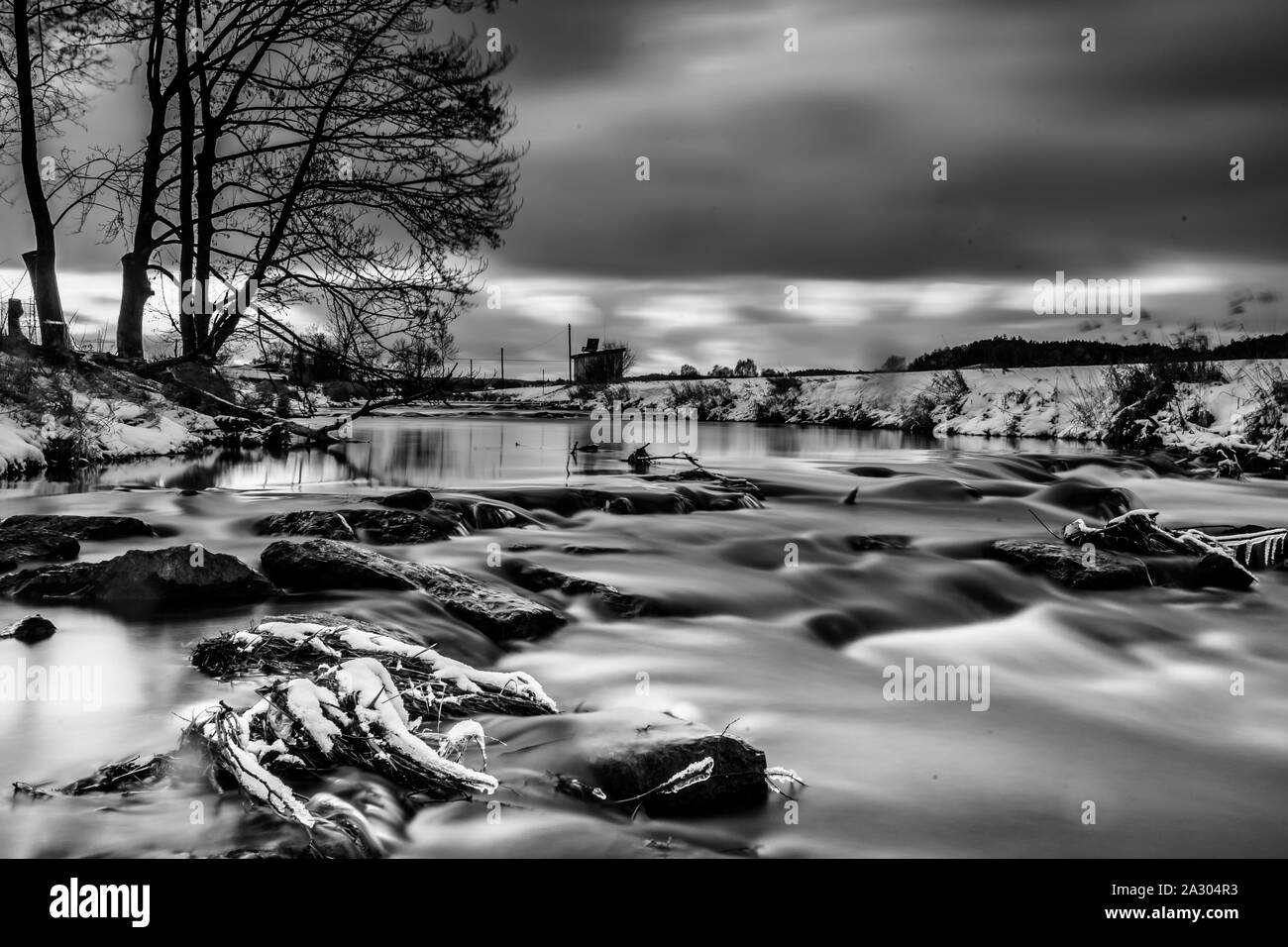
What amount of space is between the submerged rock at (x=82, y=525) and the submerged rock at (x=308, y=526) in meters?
0.92

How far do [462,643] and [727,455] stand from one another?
43.5 ft

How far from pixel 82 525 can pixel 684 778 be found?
5472mm

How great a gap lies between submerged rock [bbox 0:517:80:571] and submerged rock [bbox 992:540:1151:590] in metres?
7.08

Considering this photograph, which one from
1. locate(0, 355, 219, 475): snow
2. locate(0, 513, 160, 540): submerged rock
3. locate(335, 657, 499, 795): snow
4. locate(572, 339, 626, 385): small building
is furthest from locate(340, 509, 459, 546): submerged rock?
locate(572, 339, 626, 385): small building

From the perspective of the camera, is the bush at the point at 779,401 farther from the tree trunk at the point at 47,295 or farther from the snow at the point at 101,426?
the tree trunk at the point at 47,295

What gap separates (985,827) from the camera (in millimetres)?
2723

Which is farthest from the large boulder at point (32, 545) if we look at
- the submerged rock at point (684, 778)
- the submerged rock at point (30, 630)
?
the submerged rock at point (684, 778)

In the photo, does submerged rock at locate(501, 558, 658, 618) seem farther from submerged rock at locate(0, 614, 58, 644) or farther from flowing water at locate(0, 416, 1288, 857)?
submerged rock at locate(0, 614, 58, 644)

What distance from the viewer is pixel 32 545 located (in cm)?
543

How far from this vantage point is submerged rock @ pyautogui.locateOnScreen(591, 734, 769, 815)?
101 inches

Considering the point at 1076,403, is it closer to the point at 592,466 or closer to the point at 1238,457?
the point at 1238,457

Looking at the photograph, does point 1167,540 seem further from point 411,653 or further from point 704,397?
point 704,397

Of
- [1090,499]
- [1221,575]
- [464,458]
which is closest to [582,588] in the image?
[1221,575]
